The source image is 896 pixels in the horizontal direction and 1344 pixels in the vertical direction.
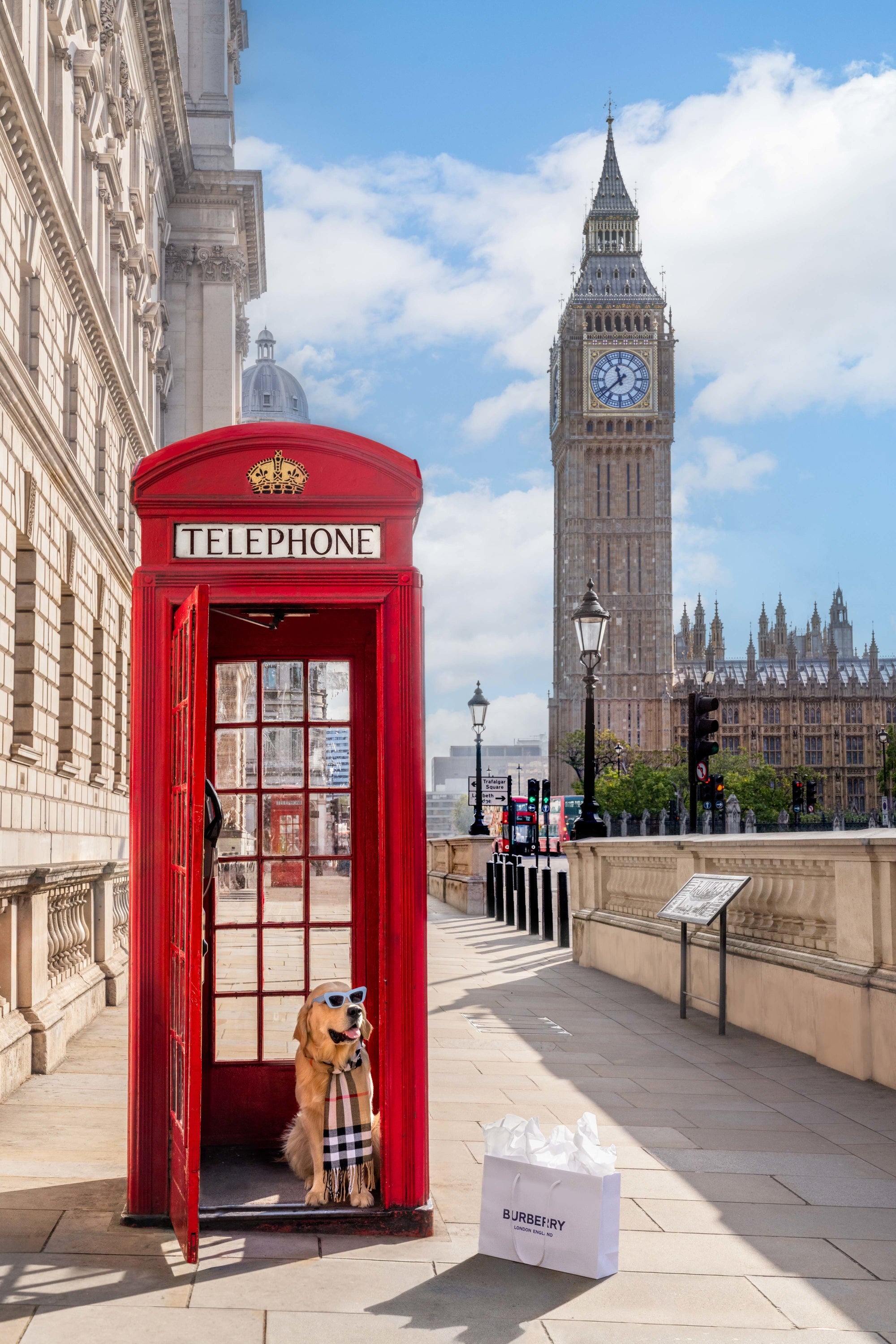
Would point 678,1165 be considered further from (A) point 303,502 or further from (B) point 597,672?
(B) point 597,672

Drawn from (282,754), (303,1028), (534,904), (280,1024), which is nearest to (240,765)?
(282,754)

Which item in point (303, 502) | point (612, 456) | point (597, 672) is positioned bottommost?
point (303, 502)

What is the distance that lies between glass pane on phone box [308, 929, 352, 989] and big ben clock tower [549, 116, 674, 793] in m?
113

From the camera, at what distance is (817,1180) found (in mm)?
5883

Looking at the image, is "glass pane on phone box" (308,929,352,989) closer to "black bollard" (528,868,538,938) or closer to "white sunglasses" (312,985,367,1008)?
"white sunglasses" (312,985,367,1008)

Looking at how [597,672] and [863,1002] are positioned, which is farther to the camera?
[597,672]

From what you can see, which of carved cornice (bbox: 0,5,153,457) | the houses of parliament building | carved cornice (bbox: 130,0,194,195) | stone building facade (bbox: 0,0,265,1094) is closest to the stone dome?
the houses of parliament building

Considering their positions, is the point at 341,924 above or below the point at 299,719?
below

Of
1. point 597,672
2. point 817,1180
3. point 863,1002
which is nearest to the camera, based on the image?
point 817,1180

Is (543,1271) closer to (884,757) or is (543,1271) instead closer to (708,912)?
(708,912)

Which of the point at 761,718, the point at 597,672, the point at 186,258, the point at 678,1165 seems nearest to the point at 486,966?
the point at 678,1165

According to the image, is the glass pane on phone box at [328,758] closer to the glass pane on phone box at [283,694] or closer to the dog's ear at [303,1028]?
the glass pane on phone box at [283,694]

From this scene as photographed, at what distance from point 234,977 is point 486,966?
10.5m

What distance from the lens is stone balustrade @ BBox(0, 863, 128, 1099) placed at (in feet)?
27.0
